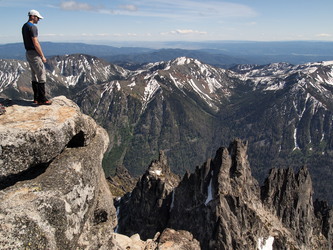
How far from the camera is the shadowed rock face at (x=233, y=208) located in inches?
2331

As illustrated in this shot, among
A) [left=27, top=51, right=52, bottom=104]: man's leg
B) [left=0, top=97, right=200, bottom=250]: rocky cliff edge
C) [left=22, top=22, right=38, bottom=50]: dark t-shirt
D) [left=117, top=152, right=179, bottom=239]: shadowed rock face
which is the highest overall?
[left=22, top=22, right=38, bottom=50]: dark t-shirt

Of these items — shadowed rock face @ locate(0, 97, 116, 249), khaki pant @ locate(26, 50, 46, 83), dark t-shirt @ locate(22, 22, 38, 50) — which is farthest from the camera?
khaki pant @ locate(26, 50, 46, 83)

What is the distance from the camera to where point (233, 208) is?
61.6 metres

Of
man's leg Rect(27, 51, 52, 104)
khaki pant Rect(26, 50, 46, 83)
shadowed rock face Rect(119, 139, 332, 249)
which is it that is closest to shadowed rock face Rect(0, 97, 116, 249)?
man's leg Rect(27, 51, 52, 104)

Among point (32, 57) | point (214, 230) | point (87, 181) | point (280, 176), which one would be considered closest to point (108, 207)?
point (87, 181)

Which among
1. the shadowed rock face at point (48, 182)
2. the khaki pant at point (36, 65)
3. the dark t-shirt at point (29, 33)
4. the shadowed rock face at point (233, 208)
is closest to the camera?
the shadowed rock face at point (48, 182)

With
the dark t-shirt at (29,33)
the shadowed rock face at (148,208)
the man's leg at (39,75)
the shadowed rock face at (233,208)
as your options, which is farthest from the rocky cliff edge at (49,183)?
the shadowed rock face at (148,208)

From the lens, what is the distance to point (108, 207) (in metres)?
20.2

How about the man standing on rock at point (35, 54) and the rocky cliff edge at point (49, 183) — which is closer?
the rocky cliff edge at point (49, 183)

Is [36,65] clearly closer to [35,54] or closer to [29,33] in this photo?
[35,54]

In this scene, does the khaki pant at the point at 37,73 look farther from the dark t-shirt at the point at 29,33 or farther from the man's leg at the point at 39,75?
the dark t-shirt at the point at 29,33

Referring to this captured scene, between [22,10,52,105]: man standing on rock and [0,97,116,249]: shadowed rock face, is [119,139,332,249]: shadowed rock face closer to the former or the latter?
[0,97,116,249]: shadowed rock face

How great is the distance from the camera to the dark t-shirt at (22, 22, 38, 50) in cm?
1809

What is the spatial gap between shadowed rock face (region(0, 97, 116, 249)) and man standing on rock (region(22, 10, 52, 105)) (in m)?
1.54
